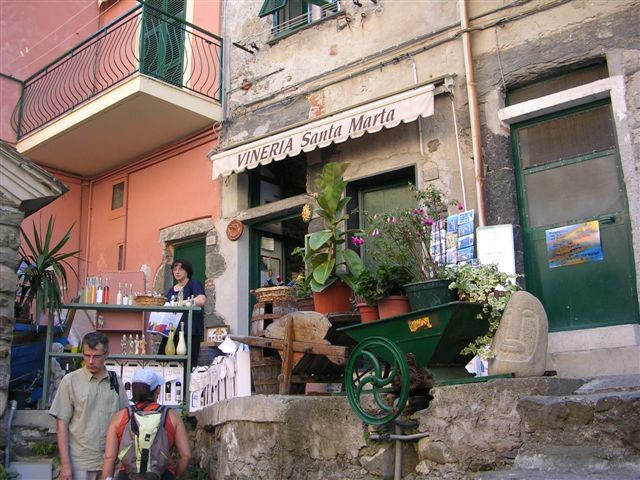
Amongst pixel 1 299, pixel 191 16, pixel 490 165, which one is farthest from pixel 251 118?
pixel 1 299

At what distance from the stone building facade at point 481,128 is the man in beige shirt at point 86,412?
359 centimetres

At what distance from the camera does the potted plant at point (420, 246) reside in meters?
4.92

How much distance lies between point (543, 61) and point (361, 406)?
3.83 metres

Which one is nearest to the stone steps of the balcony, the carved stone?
the carved stone

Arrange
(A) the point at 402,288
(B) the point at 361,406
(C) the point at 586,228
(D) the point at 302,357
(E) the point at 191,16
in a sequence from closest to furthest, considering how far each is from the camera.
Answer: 1. (B) the point at 361,406
2. (A) the point at 402,288
3. (D) the point at 302,357
4. (C) the point at 586,228
5. (E) the point at 191,16

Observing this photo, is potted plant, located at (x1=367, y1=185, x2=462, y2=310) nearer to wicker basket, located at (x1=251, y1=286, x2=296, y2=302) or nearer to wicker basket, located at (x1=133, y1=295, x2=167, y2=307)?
wicker basket, located at (x1=251, y1=286, x2=296, y2=302)

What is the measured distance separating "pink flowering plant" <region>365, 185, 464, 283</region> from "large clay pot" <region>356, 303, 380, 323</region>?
0.38 meters

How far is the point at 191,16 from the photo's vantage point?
10.2 meters

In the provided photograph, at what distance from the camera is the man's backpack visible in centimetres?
442

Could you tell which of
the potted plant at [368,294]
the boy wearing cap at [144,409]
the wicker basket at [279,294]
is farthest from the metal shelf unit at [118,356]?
the potted plant at [368,294]

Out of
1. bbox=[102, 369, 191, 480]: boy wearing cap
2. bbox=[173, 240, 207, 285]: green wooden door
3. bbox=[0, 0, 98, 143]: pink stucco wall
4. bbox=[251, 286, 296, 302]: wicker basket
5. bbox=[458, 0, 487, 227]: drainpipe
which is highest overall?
bbox=[0, 0, 98, 143]: pink stucco wall

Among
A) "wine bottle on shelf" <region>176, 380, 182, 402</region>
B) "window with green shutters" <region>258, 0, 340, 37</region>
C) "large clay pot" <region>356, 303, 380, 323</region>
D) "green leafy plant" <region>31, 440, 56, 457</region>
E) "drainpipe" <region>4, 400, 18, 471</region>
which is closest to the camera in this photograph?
"large clay pot" <region>356, 303, 380, 323</region>

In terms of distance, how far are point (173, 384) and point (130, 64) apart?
226 inches

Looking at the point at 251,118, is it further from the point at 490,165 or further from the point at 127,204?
the point at 490,165
